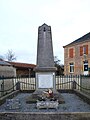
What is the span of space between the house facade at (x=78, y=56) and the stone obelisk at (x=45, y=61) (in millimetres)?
31761

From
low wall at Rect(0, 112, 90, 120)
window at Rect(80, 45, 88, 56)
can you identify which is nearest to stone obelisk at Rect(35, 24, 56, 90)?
low wall at Rect(0, 112, 90, 120)

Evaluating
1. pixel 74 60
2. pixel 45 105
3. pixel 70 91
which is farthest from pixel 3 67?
pixel 45 105

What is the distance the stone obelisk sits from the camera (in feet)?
42.5

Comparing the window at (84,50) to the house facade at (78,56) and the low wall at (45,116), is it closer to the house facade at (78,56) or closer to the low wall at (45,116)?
the house facade at (78,56)

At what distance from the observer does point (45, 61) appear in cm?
1341

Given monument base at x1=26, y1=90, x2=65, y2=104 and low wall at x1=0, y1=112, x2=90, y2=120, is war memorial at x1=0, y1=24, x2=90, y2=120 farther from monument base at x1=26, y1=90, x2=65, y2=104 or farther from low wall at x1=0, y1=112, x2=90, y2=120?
low wall at x1=0, y1=112, x2=90, y2=120

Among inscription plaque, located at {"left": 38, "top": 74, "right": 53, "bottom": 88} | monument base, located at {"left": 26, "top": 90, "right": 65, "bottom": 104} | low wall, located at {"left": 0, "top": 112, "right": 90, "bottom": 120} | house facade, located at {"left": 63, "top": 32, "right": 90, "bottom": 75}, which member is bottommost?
low wall, located at {"left": 0, "top": 112, "right": 90, "bottom": 120}

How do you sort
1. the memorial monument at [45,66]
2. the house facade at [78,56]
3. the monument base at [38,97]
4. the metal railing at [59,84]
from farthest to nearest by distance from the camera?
1. the house facade at [78,56]
2. the metal railing at [59,84]
3. the memorial monument at [45,66]
4. the monument base at [38,97]

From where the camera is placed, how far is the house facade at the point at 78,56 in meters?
46.3

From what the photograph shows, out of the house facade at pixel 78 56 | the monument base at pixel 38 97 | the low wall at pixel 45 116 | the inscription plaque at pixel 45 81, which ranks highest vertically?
the house facade at pixel 78 56

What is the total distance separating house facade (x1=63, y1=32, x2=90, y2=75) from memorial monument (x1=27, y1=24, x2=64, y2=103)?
31.8m

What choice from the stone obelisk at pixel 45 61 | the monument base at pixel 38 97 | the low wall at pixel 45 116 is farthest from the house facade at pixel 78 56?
the low wall at pixel 45 116

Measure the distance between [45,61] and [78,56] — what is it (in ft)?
117

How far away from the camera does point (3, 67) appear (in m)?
33.2
